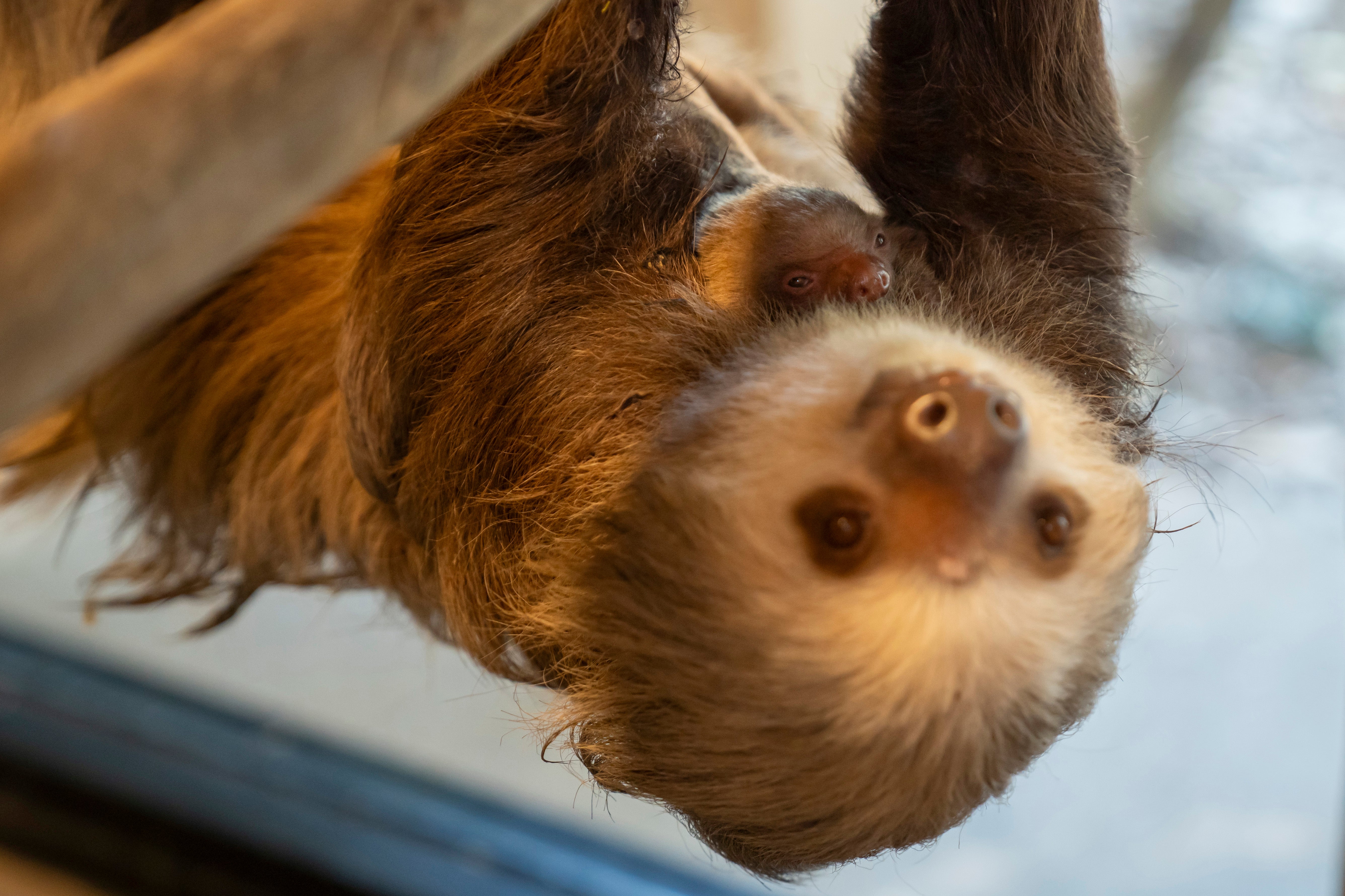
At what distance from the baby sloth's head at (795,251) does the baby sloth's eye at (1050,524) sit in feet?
1.05

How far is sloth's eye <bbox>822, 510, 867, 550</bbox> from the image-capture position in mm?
1041

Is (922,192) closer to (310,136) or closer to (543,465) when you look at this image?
(543,465)

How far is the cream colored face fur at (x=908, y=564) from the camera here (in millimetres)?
1014

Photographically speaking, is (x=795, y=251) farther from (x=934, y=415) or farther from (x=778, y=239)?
(x=934, y=415)

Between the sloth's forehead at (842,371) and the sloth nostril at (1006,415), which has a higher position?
the sloth nostril at (1006,415)

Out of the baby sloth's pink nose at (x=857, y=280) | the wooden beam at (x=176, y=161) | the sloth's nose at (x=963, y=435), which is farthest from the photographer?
the baby sloth's pink nose at (x=857, y=280)

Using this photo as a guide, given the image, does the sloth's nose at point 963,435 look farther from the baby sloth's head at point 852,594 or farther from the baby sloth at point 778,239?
the baby sloth at point 778,239

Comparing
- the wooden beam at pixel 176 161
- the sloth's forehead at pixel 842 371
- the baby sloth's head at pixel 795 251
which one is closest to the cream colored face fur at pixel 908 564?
the sloth's forehead at pixel 842 371

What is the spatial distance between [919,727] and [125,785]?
2.27 meters

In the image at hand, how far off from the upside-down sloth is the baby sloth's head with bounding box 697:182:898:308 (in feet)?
0.05

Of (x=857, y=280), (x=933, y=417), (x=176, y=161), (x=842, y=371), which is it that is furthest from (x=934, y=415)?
(x=176, y=161)

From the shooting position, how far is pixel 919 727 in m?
1.02

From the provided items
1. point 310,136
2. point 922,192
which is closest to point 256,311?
point 922,192

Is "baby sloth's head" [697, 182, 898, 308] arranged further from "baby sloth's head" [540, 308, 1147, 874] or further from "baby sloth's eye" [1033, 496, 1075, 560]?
"baby sloth's eye" [1033, 496, 1075, 560]
